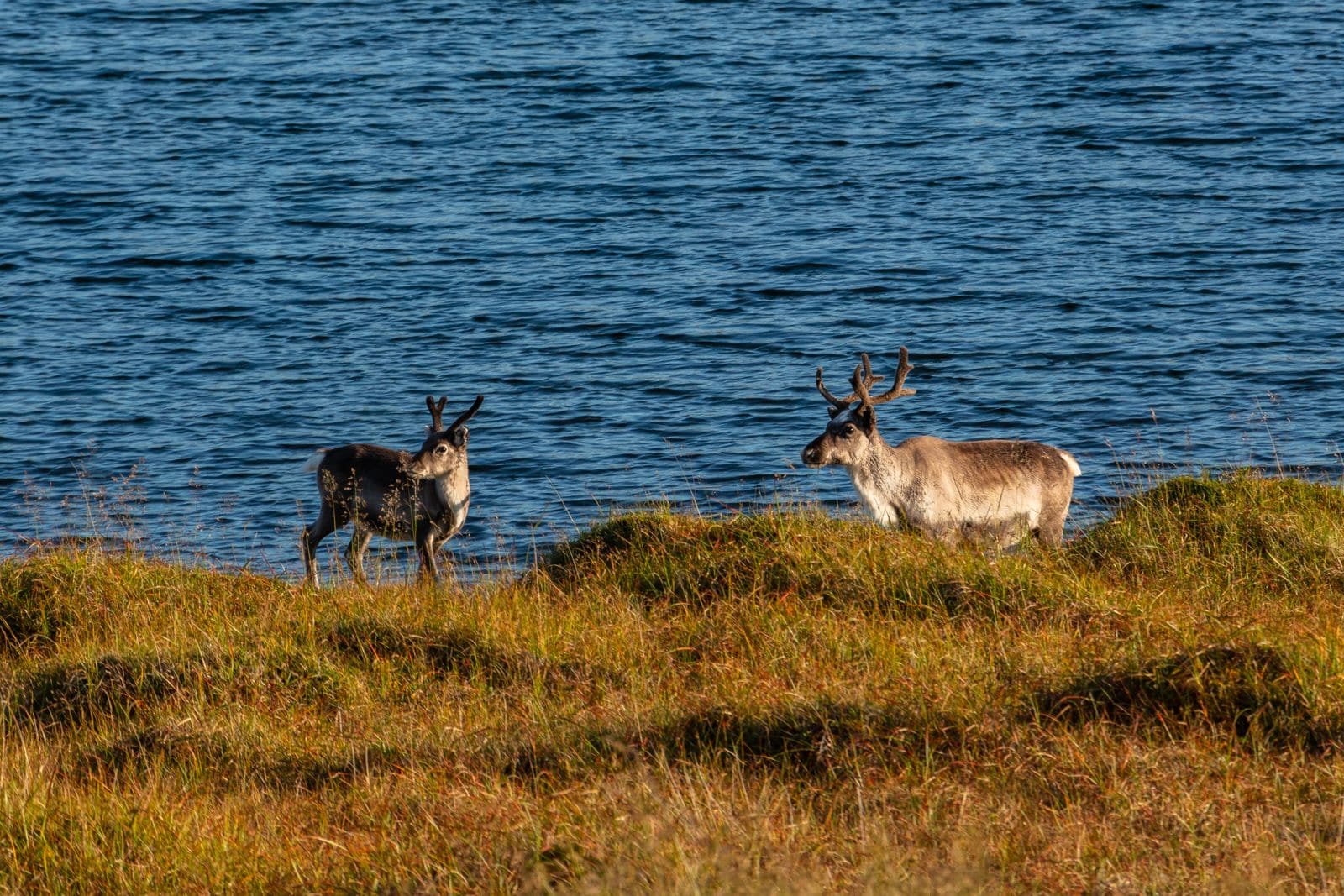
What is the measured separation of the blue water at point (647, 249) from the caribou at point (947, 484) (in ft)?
4.05

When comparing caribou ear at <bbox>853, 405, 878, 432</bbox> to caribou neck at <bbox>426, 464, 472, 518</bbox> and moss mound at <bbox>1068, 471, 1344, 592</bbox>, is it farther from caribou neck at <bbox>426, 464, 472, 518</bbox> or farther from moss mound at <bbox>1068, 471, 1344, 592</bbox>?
caribou neck at <bbox>426, 464, 472, 518</bbox>

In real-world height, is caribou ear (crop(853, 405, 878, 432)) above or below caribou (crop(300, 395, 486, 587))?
above

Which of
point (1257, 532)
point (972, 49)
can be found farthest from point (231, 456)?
point (972, 49)

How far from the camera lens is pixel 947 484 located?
44.2 feet

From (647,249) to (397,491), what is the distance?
1327cm

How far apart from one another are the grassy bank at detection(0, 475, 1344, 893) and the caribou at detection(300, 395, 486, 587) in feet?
9.71

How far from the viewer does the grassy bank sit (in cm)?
651

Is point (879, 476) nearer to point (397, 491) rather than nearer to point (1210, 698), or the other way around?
point (397, 491)

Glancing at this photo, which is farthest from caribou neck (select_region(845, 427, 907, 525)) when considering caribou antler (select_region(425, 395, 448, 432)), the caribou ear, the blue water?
caribou antler (select_region(425, 395, 448, 432))

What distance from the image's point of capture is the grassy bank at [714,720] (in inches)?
256

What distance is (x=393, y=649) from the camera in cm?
981

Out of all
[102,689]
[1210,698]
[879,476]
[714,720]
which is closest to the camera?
[1210,698]

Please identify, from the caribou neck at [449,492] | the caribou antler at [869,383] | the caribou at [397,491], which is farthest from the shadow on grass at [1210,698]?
the caribou neck at [449,492]

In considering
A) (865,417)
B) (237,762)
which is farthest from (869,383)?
(237,762)
